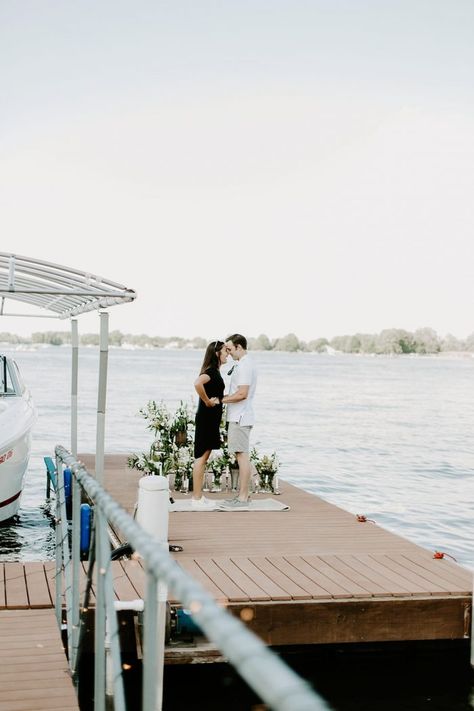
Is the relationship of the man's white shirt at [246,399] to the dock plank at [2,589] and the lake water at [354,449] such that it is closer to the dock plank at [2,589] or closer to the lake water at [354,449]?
the lake water at [354,449]

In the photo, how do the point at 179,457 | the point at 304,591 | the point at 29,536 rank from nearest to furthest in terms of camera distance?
the point at 304,591, the point at 179,457, the point at 29,536

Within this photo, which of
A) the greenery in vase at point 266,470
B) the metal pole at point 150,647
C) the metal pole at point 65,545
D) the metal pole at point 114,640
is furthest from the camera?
the greenery in vase at point 266,470

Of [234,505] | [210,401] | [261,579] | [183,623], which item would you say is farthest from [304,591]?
[234,505]

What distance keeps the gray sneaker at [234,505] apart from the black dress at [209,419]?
70 centimetres

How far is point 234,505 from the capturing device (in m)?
9.30

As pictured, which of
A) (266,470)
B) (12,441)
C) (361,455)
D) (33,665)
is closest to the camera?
(33,665)

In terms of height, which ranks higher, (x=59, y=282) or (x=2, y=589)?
(x=59, y=282)

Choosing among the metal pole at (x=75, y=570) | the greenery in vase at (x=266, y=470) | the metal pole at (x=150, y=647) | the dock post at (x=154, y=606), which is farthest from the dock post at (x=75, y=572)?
the greenery in vase at (x=266, y=470)

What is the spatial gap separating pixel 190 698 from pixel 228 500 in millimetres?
3798

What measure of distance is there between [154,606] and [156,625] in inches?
3.2

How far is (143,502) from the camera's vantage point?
616cm

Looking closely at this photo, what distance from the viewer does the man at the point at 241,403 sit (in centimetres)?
905

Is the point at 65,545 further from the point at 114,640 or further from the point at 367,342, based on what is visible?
the point at 367,342

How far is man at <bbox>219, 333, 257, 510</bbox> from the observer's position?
9.05 m
